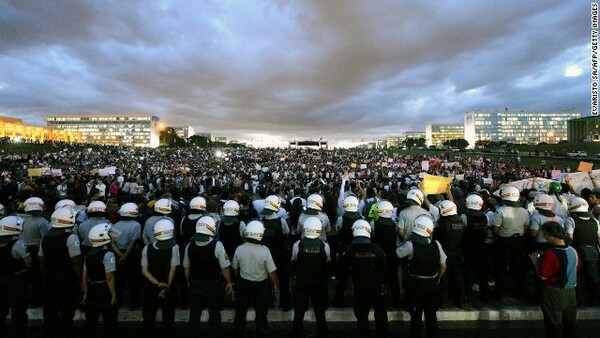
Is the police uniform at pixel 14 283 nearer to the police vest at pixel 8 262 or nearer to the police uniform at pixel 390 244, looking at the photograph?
the police vest at pixel 8 262

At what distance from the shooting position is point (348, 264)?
476 centimetres

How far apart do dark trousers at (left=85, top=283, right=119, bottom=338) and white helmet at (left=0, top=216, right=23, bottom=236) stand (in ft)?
4.72

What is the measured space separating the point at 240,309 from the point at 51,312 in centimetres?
288

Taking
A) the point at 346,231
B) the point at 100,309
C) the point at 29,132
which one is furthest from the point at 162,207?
the point at 29,132

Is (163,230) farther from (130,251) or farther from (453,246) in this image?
(453,246)

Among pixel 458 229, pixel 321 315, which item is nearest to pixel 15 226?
pixel 321 315

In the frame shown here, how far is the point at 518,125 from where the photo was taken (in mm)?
180250

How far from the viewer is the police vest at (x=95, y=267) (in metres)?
4.32

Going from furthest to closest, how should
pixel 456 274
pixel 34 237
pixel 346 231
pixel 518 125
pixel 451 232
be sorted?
pixel 518 125 < pixel 346 231 < pixel 34 237 < pixel 456 274 < pixel 451 232

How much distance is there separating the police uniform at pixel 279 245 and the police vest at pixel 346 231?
3.55ft

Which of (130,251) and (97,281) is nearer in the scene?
(97,281)

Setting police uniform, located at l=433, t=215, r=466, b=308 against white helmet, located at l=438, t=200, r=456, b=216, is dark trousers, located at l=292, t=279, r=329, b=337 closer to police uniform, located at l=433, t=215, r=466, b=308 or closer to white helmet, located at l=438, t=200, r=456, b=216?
police uniform, located at l=433, t=215, r=466, b=308

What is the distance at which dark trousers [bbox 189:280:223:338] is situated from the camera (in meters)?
4.35

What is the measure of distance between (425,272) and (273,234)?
8.20 ft
